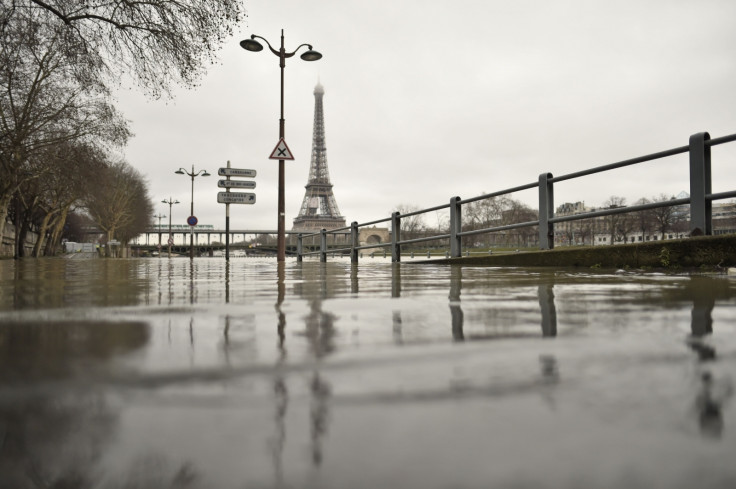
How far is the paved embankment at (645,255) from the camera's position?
4.79m

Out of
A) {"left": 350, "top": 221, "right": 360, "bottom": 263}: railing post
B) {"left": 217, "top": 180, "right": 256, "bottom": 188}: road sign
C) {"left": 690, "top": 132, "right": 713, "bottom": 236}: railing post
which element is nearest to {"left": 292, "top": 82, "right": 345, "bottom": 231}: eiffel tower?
{"left": 217, "top": 180, "right": 256, "bottom": 188}: road sign

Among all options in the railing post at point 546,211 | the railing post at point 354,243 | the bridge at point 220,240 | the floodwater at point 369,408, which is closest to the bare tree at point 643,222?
the railing post at point 546,211

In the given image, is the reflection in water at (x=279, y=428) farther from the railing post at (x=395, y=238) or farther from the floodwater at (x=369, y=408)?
the railing post at (x=395, y=238)

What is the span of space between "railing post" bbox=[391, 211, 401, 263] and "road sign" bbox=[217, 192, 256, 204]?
8.68 m

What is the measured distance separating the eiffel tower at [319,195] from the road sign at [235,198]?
61673mm

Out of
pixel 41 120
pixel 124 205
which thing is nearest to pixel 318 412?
pixel 41 120

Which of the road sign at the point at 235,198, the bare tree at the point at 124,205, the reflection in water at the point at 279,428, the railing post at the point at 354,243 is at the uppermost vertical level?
→ the bare tree at the point at 124,205

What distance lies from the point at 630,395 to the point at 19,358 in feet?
3.45

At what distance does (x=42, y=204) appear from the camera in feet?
119

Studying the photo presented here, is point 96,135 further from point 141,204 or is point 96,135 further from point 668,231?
point 141,204

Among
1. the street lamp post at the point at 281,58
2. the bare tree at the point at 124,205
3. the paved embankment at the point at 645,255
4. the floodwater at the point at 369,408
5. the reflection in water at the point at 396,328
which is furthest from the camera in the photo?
the bare tree at the point at 124,205

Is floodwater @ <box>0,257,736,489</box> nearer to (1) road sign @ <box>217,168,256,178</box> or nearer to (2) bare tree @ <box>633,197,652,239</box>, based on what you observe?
(2) bare tree @ <box>633,197,652,239</box>

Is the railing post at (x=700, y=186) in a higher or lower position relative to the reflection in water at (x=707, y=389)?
higher

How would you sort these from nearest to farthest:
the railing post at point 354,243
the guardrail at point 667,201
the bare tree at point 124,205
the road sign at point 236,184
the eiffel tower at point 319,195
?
the guardrail at point 667,201 < the railing post at point 354,243 < the road sign at point 236,184 < the bare tree at point 124,205 < the eiffel tower at point 319,195
